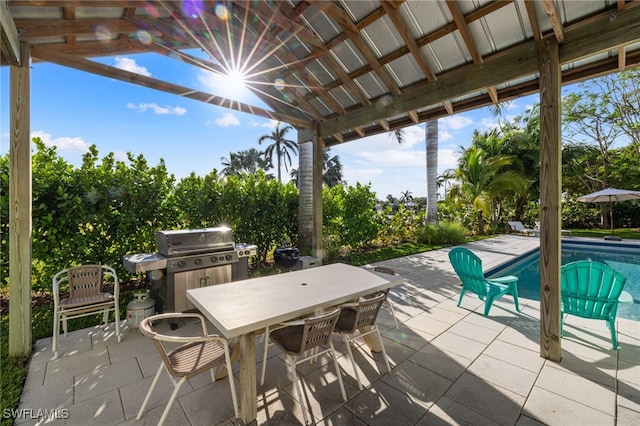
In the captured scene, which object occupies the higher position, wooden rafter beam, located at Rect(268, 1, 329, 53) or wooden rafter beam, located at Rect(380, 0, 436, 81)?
wooden rafter beam, located at Rect(268, 1, 329, 53)

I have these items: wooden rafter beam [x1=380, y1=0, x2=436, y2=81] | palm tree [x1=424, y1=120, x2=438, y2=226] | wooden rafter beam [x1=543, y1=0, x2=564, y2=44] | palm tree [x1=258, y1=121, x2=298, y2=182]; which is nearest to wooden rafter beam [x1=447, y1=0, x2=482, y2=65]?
wooden rafter beam [x1=380, y1=0, x2=436, y2=81]

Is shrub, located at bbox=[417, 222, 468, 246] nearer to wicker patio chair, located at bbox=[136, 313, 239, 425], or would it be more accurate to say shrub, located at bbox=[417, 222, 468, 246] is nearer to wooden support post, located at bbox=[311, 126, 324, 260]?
wooden support post, located at bbox=[311, 126, 324, 260]

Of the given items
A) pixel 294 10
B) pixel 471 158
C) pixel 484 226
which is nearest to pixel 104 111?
pixel 294 10

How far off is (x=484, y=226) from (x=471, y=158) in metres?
4.27

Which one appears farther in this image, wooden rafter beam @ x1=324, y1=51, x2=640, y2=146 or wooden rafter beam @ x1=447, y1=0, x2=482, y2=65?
wooden rafter beam @ x1=324, y1=51, x2=640, y2=146

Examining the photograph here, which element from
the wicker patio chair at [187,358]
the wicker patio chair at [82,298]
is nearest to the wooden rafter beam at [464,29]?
the wicker patio chair at [187,358]

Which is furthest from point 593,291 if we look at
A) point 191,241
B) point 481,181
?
point 481,181

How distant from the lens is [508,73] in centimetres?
301

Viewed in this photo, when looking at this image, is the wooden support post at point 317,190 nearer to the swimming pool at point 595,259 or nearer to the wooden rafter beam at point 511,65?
the wooden rafter beam at point 511,65

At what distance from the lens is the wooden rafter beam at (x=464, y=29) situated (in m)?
2.68

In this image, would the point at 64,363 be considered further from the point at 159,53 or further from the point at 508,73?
the point at 508,73

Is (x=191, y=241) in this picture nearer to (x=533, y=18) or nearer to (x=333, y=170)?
(x=533, y=18)

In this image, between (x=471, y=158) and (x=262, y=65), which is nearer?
(x=262, y=65)

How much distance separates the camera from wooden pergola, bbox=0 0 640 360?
104 inches
